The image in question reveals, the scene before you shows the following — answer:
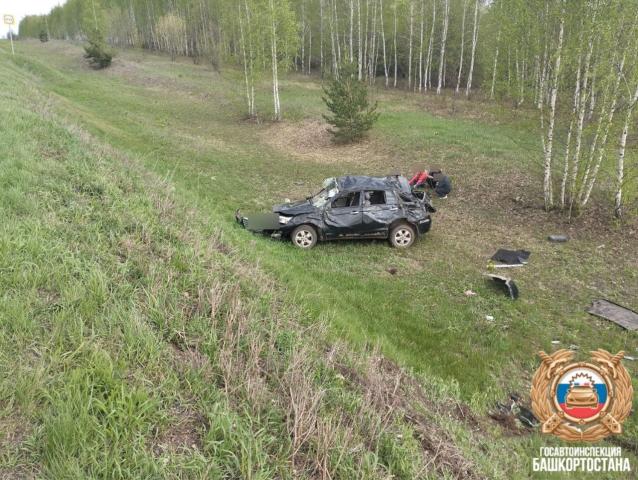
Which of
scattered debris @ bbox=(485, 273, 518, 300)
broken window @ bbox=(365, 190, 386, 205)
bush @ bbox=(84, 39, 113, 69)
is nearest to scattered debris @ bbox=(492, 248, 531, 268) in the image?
scattered debris @ bbox=(485, 273, 518, 300)

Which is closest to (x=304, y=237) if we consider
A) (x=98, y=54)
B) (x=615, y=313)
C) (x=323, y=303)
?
(x=323, y=303)

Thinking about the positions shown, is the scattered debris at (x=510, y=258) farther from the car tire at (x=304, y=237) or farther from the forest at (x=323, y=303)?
the car tire at (x=304, y=237)

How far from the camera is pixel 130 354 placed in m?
3.23

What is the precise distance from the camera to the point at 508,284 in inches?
303

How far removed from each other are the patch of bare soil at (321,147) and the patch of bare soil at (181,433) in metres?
14.8

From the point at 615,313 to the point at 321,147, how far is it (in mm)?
15614

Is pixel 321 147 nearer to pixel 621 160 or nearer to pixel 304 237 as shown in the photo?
pixel 304 237

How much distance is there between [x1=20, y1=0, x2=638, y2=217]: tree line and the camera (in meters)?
10.4

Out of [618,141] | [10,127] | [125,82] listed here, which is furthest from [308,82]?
[10,127]

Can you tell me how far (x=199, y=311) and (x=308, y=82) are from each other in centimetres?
4075

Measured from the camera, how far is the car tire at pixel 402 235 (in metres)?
9.70

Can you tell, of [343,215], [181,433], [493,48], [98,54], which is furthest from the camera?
[98,54]

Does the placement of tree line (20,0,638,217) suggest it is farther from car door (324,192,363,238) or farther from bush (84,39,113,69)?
bush (84,39,113,69)

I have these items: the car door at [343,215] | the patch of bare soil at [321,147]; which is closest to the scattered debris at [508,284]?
the car door at [343,215]
